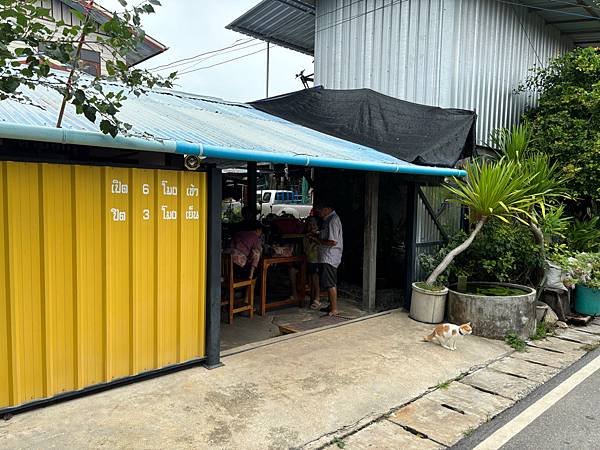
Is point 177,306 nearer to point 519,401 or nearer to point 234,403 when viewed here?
point 234,403

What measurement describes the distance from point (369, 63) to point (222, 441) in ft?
25.1

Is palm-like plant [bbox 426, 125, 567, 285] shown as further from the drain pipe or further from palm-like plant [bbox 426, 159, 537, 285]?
the drain pipe

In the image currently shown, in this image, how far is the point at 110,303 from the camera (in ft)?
13.1

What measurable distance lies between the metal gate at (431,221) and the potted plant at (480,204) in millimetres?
543

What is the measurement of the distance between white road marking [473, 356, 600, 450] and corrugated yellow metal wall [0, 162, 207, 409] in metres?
2.70

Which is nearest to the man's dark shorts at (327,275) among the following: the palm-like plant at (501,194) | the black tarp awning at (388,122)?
the palm-like plant at (501,194)

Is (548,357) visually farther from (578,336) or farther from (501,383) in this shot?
(578,336)

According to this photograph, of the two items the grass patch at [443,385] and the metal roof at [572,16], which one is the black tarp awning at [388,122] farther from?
the metal roof at [572,16]

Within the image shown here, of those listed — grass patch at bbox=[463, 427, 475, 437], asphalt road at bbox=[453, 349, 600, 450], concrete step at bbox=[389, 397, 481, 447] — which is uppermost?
concrete step at bbox=[389, 397, 481, 447]

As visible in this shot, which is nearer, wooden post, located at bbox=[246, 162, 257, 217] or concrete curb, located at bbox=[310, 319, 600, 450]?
concrete curb, located at bbox=[310, 319, 600, 450]

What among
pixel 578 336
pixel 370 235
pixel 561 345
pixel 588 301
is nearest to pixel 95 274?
pixel 370 235

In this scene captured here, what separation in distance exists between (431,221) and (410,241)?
76cm

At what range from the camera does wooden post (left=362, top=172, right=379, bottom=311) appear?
706 centimetres

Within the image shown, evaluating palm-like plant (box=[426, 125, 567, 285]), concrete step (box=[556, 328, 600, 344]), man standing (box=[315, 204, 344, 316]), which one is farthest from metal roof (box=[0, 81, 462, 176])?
concrete step (box=[556, 328, 600, 344])
